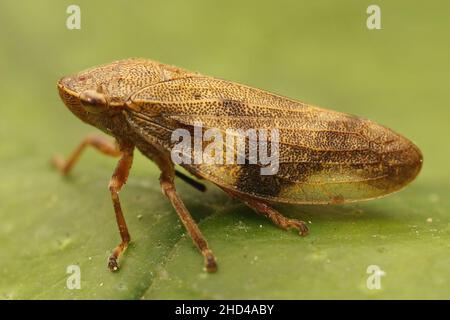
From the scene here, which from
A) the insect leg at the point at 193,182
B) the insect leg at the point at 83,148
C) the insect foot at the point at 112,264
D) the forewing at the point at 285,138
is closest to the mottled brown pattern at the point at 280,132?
the forewing at the point at 285,138

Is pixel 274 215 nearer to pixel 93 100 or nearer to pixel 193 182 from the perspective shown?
pixel 193 182

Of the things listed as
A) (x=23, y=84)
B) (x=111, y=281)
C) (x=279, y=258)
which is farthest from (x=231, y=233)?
(x=23, y=84)

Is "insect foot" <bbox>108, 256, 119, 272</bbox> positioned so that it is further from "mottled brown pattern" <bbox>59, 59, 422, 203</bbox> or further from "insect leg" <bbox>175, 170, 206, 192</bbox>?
"insect leg" <bbox>175, 170, 206, 192</bbox>

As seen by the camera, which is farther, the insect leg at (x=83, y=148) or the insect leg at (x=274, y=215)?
the insect leg at (x=83, y=148)

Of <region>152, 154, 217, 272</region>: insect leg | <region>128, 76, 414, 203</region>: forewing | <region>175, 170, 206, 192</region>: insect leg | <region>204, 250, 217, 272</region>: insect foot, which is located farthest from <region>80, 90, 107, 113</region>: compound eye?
<region>204, 250, 217, 272</region>: insect foot

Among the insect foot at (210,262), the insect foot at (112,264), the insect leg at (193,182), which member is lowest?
the insect foot at (112,264)

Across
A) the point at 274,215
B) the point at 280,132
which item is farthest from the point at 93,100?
the point at 274,215

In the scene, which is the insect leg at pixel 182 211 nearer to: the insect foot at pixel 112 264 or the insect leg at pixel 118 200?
the insect leg at pixel 118 200
